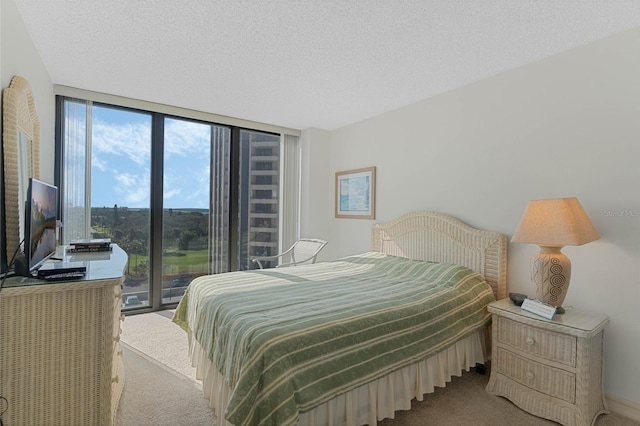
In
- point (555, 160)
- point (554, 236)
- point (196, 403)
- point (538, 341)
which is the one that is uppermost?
point (555, 160)

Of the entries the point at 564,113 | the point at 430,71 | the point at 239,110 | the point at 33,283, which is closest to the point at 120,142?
the point at 239,110

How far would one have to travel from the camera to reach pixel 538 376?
1983 millimetres

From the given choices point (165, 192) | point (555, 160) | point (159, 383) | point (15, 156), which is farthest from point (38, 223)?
point (555, 160)

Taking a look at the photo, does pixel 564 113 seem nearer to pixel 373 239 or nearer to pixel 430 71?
pixel 430 71

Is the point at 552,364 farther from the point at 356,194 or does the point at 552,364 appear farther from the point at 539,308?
the point at 356,194

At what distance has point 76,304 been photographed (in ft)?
4.98

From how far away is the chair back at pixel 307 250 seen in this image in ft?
13.1

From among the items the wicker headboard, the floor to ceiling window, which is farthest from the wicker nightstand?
the floor to ceiling window

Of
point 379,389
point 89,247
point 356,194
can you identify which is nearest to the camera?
point 379,389

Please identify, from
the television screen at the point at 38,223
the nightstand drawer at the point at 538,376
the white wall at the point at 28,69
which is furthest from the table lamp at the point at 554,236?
the white wall at the point at 28,69

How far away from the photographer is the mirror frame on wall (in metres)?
1.74

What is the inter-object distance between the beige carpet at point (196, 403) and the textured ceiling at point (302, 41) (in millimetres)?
2552

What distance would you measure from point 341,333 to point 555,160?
2.18m

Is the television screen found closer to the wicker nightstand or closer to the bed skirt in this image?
the bed skirt
